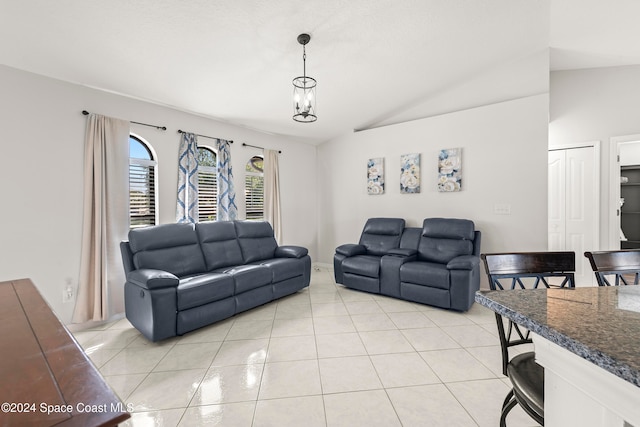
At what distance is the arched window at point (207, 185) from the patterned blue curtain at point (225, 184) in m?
0.09

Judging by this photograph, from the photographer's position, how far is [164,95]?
10.4 ft

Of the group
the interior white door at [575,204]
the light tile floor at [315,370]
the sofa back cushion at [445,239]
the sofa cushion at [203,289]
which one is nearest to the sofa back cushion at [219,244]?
the sofa cushion at [203,289]

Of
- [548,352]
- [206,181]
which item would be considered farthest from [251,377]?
[206,181]

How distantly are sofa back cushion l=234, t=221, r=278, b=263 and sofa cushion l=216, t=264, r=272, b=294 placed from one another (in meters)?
0.46

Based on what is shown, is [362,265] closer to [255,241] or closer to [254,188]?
[255,241]

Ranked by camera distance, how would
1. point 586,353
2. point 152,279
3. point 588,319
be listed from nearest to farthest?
point 586,353, point 588,319, point 152,279

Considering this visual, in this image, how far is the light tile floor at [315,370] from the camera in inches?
64.2

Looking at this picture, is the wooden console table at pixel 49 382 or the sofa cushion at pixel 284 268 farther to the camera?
the sofa cushion at pixel 284 268

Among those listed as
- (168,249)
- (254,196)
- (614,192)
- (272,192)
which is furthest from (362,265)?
(614,192)

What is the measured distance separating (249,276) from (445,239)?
2.65 m

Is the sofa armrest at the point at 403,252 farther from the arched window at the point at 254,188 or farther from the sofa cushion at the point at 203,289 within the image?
the arched window at the point at 254,188

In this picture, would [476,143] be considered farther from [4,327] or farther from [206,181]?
[4,327]

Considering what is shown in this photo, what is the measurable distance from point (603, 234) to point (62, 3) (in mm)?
5840

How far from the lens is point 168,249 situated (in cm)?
306
